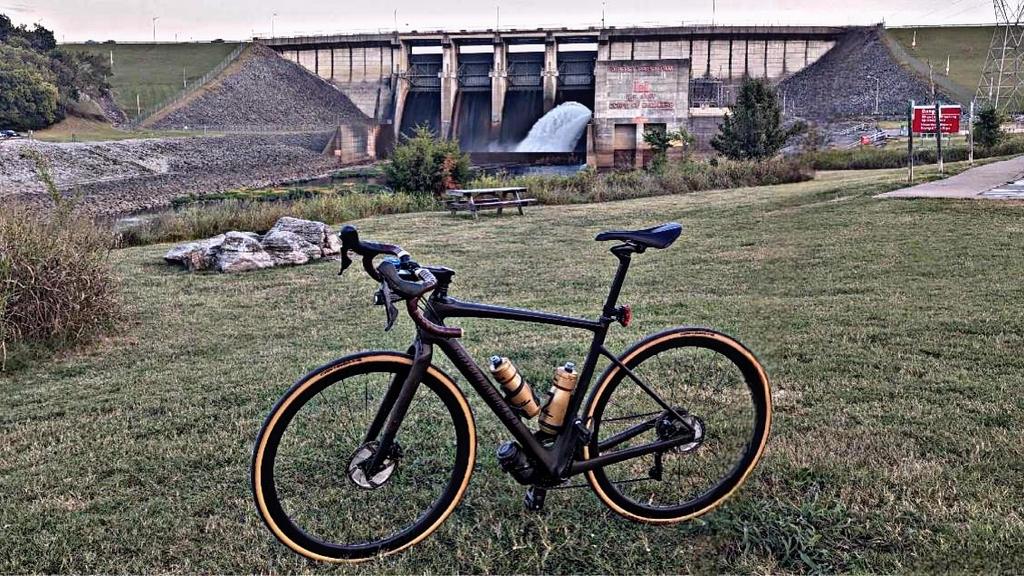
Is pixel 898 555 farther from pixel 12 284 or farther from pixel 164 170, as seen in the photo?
pixel 164 170

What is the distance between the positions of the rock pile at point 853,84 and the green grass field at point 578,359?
48.3m

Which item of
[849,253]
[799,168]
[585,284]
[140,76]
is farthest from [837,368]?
[140,76]

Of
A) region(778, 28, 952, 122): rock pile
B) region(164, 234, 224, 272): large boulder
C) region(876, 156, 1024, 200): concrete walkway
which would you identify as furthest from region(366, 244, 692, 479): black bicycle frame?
region(778, 28, 952, 122): rock pile

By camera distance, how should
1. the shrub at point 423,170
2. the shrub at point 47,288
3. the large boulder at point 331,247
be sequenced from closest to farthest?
the shrub at point 47,288
the large boulder at point 331,247
the shrub at point 423,170

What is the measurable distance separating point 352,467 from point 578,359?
2.99 meters

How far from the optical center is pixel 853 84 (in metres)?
57.6

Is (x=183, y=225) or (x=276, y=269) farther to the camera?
(x=183, y=225)

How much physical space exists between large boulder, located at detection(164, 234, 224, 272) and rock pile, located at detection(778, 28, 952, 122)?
48.3m

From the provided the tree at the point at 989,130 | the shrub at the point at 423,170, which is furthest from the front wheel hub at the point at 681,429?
the tree at the point at 989,130

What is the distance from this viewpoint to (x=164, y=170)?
38.3m

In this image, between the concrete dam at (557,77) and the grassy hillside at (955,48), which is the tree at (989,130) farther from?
the grassy hillside at (955,48)

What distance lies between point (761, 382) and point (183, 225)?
15376mm

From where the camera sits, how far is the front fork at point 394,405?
2896 mm

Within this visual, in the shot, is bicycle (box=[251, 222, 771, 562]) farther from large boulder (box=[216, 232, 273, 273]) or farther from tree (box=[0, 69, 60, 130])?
tree (box=[0, 69, 60, 130])
